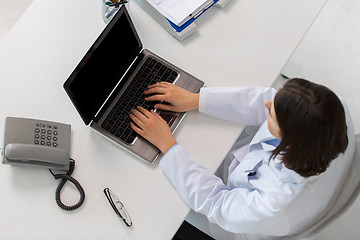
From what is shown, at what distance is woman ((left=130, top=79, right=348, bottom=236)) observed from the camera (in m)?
0.82

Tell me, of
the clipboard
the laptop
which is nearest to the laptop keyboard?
the laptop

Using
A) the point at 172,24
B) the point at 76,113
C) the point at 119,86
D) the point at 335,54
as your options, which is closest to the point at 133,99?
the point at 119,86

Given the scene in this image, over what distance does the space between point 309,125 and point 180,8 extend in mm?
652

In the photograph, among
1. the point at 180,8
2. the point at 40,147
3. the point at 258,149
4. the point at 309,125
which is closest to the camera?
the point at 309,125

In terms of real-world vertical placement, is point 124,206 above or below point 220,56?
below

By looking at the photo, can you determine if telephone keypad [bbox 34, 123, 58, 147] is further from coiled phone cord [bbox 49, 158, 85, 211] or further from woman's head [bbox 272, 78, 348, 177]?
woman's head [bbox 272, 78, 348, 177]

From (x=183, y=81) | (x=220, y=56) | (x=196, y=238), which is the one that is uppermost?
(x=220, y=56)

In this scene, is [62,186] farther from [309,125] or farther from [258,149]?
[309,125]

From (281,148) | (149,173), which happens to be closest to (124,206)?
(149,173)

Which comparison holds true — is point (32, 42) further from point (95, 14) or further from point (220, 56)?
point (220, 56)

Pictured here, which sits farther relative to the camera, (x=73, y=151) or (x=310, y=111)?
(x=73, y=151)

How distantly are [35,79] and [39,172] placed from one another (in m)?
0.29

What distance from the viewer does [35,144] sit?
1.06 meters

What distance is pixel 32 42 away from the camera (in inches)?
48.3
